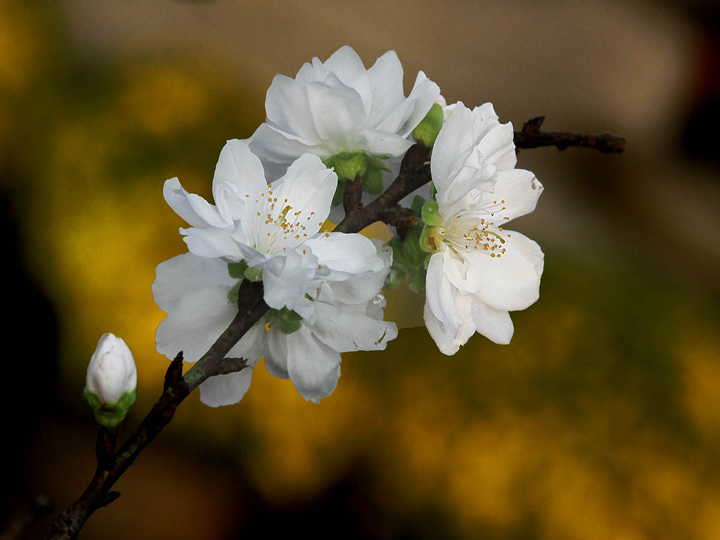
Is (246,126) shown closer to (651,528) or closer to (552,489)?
(552,489)

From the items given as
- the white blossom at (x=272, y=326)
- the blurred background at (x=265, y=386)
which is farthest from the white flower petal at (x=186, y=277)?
the blurred background at (x=265, y=386)

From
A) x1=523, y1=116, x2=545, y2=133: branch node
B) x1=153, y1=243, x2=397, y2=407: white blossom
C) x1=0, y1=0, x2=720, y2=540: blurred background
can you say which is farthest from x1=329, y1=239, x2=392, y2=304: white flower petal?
x1=0, y1=0, x2=720, y2=540: blurred background

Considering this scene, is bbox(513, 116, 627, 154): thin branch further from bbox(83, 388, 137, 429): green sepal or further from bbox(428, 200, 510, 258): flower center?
bbox(83, 388, 137, 429): green sepal

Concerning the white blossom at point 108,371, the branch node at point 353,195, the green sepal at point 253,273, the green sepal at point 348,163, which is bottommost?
the white blossom at point 108,371

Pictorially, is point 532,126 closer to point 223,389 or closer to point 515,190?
point 515,190

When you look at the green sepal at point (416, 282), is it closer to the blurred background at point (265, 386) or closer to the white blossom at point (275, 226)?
the white blossom at point (275, 226)

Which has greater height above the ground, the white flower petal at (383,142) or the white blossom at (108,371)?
the white flower petal at (383,142)

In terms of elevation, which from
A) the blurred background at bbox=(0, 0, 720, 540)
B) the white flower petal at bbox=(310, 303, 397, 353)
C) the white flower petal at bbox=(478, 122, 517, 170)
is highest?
the white flower petal at bbox=(478, 122, 517, 170)
